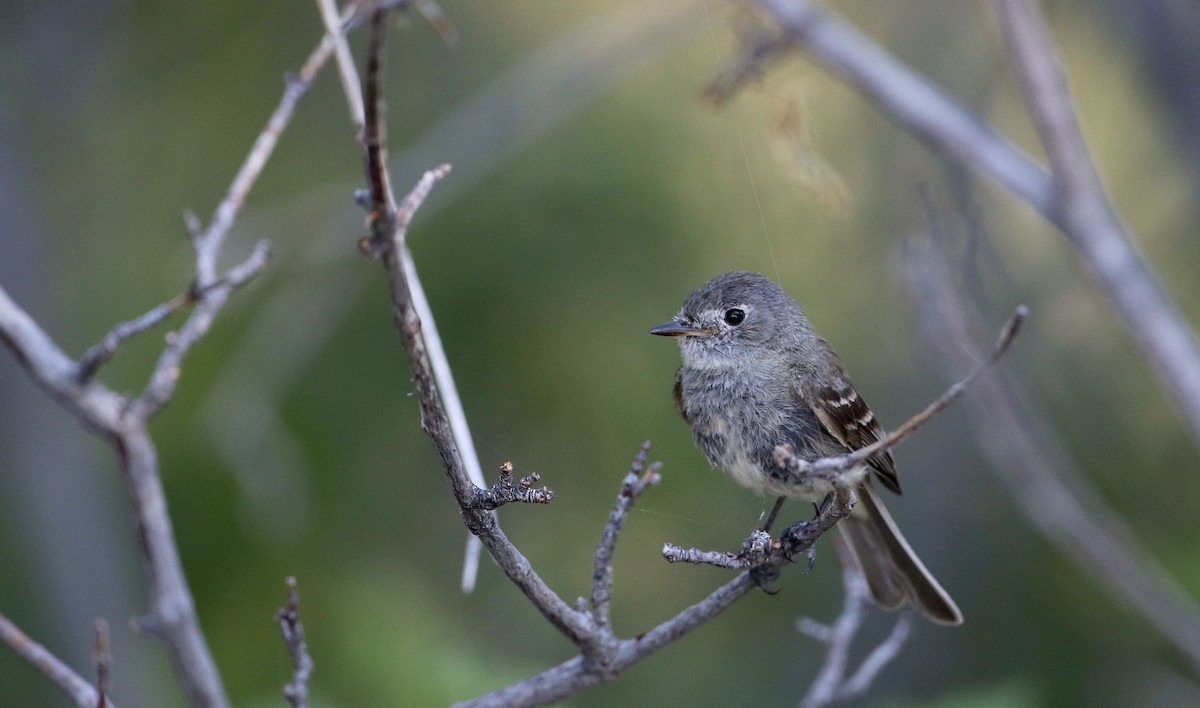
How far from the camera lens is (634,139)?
232 inches

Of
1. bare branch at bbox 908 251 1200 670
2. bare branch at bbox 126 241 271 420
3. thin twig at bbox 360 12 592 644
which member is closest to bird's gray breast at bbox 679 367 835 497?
bare branch at bbox 908 251 1200 670

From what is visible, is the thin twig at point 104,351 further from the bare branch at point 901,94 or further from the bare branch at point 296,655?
the bare branch at point 901,94

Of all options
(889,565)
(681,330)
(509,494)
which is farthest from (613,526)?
(889,565)

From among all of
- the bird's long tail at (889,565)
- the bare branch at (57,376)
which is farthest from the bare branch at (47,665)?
the bird's long tail at (889,565)

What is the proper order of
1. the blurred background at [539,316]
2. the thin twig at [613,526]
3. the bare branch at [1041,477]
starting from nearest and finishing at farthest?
Answer: 1. the thin twig at [613,526]
2. the bare branch at [1041,477]
3. the blurred background at [539,316]

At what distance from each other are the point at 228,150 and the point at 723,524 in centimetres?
413

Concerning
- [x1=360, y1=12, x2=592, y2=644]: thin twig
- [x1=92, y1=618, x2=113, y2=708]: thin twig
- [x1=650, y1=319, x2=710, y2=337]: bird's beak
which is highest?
[x1=650, y1=319, x2=710, y2=337]: bird's beak

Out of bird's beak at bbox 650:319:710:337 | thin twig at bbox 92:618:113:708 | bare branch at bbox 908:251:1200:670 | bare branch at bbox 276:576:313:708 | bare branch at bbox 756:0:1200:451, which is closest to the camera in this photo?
thin twig at bbox 92:618:113:708

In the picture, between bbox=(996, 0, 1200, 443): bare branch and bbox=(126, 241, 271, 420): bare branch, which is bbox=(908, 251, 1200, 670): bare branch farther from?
bbox=(126, 241, 271, 420): bare branch

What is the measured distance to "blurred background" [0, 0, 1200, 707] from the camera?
187 inches

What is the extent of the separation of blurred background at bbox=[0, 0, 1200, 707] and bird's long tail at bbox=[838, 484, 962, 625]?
53 centimetres

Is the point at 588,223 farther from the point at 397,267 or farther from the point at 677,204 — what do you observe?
the point at 397,267

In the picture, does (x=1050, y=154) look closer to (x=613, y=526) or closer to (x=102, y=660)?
(x=613, y=526)

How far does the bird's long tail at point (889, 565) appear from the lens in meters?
3.29
